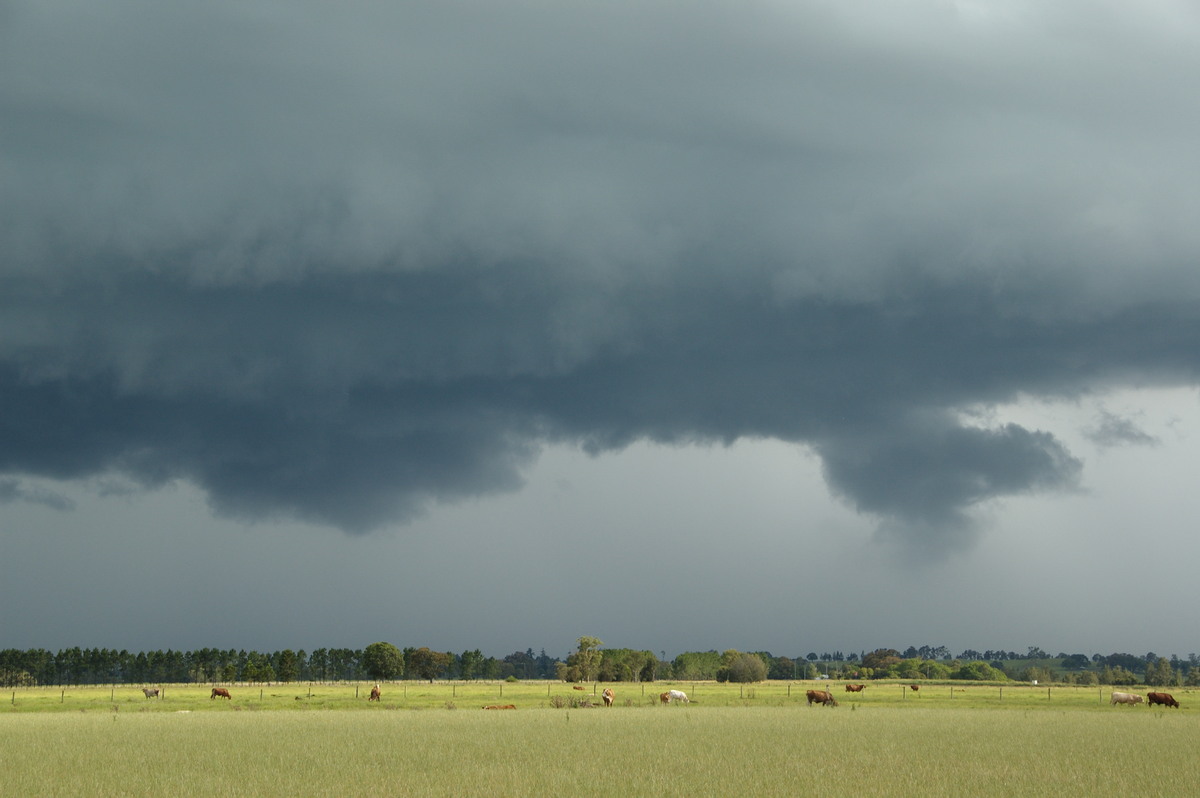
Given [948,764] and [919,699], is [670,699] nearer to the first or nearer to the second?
[919,699]

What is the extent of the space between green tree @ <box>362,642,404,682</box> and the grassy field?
119m

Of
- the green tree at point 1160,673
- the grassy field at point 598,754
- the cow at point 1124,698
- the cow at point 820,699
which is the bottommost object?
the green tree at point 1160,673

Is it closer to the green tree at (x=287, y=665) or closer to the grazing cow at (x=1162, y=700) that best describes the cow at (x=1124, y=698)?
the grazing cow at (x=1162, y=700)

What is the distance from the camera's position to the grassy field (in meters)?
29.7

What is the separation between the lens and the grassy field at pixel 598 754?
29.7 meters

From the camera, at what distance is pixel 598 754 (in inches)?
1532

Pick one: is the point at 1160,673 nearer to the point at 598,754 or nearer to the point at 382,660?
the point at 382,660

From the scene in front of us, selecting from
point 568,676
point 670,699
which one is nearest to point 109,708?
point 670,699

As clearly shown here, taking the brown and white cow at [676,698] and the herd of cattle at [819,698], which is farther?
the brown and white cow at [676,698]

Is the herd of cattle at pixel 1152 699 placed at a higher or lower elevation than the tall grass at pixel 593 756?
lower

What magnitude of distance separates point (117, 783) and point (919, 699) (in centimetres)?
8261

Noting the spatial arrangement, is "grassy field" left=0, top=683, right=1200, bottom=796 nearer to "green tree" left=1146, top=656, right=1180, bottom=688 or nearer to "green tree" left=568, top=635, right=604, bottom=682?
"green tree" left=568, top=635, right=604, bottom=682

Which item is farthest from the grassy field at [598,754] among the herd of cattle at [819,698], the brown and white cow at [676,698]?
the brown and white cow at [676,698]

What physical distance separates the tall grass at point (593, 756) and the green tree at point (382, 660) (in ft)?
414
